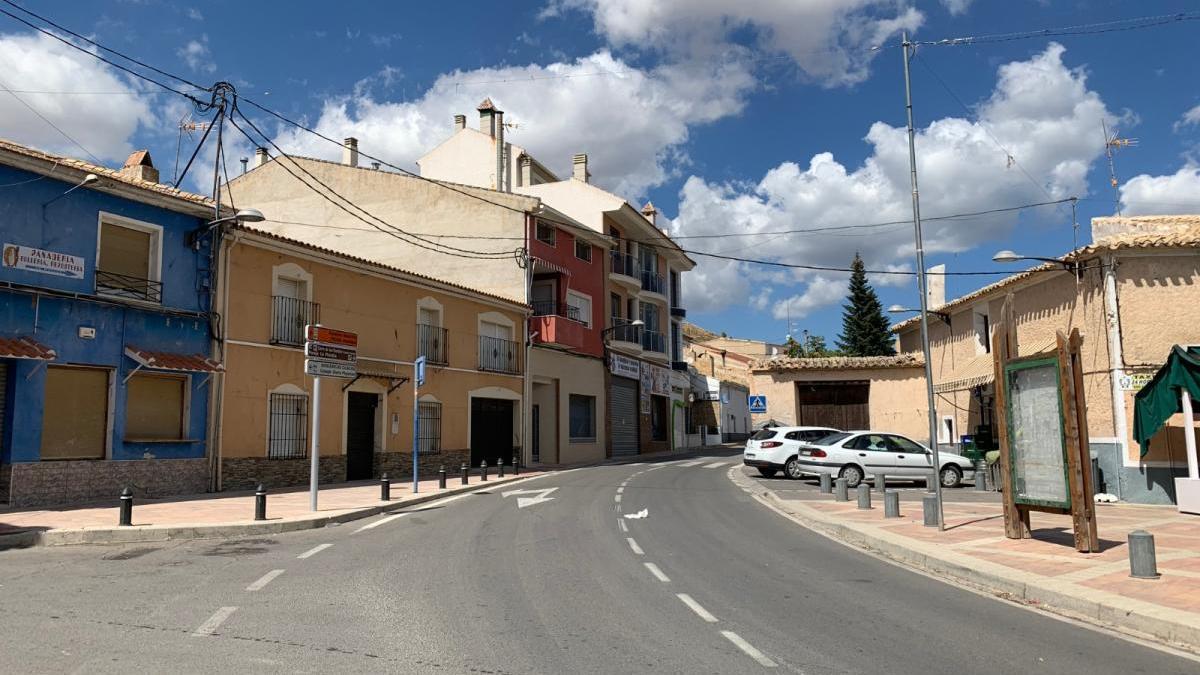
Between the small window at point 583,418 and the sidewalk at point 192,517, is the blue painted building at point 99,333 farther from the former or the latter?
the small window at point 583,418

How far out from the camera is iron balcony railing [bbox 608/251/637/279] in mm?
40656

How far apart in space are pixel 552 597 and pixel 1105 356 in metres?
15.6

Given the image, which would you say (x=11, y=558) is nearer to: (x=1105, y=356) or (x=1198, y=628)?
(x=1198, y=628)

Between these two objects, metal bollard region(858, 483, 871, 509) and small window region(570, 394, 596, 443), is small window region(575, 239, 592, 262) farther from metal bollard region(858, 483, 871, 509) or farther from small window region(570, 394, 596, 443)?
metal bollard region(858, 483, 871, 509)

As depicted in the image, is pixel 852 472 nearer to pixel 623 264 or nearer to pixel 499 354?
pixel 499 354

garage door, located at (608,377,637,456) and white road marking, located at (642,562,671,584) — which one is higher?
garage door, located at (608,377,637,456)

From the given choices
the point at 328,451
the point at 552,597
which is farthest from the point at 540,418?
the point at 552,597

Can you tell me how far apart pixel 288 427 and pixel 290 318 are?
2726mm

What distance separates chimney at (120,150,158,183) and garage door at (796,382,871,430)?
24.0 meters

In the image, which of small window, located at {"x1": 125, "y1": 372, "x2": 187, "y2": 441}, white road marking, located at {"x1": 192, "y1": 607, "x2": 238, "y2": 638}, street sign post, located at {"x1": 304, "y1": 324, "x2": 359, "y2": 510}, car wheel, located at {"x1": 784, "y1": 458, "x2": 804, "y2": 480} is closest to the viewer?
white road marking, located at {"x1": 192, "y1": 607, "x2": 238, "y2": 638}

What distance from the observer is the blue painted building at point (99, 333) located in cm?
1473

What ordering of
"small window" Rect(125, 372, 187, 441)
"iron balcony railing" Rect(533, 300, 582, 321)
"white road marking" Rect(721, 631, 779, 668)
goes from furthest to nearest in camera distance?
"iron balcony railing" Rect(533, 300, 582, 321) → "small window" Rect(125, 372, 187, 441) → "white road marking" Rect(721, 631, 779, 668)

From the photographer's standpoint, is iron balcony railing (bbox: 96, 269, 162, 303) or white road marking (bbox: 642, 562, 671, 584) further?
iron balcony railing (bbox: 96, 269, 162, 303)

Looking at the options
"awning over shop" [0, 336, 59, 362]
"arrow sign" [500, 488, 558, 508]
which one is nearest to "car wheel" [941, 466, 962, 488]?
"arrow sign" [500, 488, 558, 508]
